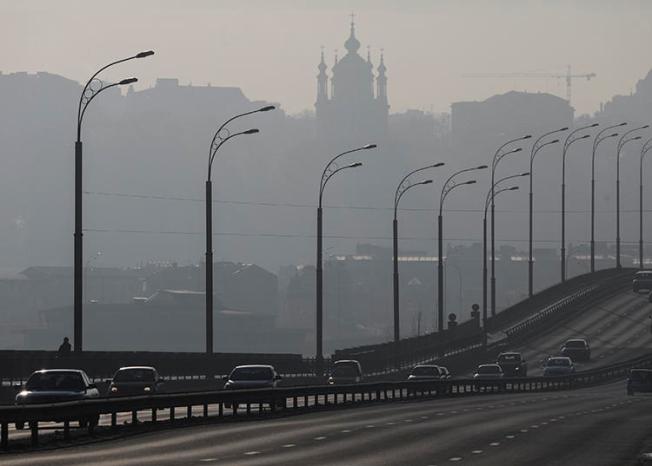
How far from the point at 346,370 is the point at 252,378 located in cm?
2390

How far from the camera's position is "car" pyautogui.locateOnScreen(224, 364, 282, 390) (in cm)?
6050

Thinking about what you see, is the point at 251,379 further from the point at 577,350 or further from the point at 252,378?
the point at 577,350

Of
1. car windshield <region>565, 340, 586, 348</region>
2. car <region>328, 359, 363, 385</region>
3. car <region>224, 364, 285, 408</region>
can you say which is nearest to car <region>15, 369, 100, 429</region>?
car <region>224, 364, 285, 408</region>

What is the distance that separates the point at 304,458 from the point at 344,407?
85.9ft

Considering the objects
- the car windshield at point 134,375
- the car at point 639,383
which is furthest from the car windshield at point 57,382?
the car at point 639,383

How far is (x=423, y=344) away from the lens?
122 meters

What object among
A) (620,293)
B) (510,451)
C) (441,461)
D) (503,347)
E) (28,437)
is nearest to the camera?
(441,461)

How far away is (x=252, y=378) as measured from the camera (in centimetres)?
6122

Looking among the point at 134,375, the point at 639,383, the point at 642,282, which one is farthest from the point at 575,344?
the point at 134,375

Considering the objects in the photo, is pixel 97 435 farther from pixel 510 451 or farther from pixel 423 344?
pixel 423 344

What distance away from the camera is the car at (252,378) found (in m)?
60.5

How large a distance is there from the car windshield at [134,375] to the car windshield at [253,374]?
2.83 m

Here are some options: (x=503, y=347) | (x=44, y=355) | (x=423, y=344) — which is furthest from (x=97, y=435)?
(x=503, y=347)

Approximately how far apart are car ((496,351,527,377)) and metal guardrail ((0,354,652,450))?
9499 millimetres
